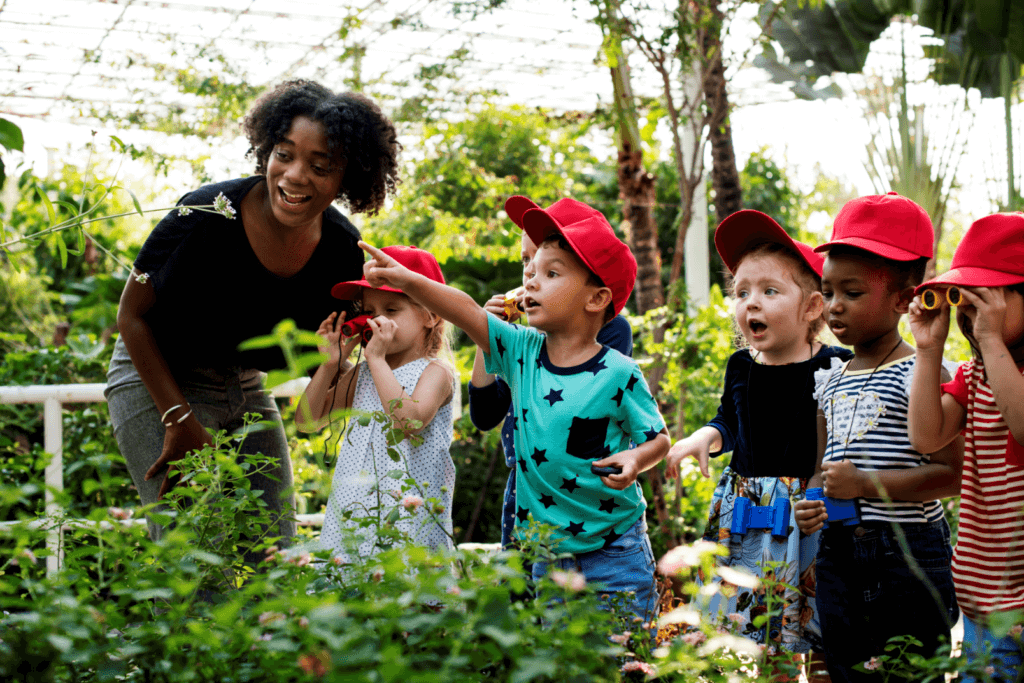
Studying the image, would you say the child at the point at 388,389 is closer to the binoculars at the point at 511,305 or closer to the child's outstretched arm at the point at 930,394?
the binoculars at the point at 511,305

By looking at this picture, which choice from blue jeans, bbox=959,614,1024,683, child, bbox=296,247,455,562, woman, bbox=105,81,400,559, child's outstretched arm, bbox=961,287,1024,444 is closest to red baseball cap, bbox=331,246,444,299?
child, bbox=296,247,455,562

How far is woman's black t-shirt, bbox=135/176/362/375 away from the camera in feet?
7.79

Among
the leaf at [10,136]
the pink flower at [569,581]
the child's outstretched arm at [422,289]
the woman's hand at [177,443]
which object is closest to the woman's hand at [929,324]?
the child's outstretched arm at [422,289]

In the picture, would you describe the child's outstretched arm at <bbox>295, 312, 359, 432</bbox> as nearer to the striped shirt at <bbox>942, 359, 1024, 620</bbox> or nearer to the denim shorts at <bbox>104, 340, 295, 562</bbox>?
the denim shorts at <bbox>104, 340, 295, 562</bbox>

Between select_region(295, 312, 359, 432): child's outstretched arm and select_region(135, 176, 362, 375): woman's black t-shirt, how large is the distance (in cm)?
13

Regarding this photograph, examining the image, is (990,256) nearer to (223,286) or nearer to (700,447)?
(700,447)

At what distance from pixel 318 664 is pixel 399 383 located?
5.05 feet

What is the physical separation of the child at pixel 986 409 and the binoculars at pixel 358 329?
57.4 inches

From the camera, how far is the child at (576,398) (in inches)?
77.5

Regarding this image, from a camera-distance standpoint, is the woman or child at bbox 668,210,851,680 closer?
child at bbox 668,210,851,680

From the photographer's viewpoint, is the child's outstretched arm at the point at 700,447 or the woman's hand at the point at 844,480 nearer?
the woman's hand at the point at 844,480

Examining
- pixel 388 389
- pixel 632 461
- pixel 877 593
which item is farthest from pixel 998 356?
pixel 388 389

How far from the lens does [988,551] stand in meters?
1.78

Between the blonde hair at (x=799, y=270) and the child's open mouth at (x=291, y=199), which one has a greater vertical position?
the child's open mouth at (x=291, y=199)
